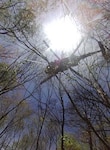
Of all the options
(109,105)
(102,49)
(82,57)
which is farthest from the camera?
(82,57)

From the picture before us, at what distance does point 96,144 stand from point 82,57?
1064 centimetres

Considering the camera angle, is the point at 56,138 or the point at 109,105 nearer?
the point at 109,105

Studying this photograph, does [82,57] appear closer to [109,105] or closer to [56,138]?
[109,105]

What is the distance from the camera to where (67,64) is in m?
4.71

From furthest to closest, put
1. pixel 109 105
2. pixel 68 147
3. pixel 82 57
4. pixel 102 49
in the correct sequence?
1. pixel 68 147
2. pixel 82 57
3. pixel 102 49
4. pixel 109 105

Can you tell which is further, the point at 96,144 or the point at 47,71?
the point at 96,144

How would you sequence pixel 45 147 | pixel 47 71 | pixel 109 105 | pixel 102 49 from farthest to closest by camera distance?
1. pixel 45 147
2. pixel 47 71
3. pixel 102 49
4. pixel 109 105

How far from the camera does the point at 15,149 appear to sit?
728 inches

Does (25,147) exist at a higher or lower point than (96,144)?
higher

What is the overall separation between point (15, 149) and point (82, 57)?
15.2 metres

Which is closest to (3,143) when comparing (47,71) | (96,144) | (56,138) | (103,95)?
(56,138)

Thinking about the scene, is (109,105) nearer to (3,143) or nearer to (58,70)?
(58,70)

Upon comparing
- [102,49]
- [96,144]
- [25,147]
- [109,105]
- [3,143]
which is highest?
[102,49]

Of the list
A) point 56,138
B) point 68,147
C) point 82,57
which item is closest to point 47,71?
point 82,57
